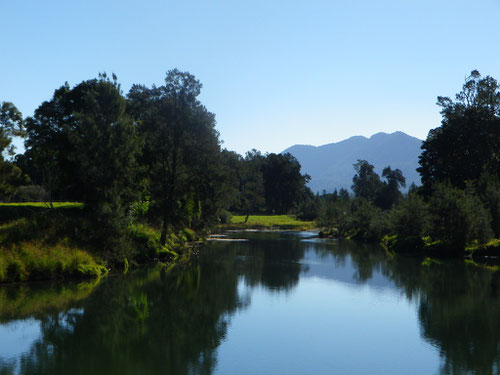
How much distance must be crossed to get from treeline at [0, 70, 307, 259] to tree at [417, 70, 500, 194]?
34593 millimetres

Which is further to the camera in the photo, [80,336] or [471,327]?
[471,327]

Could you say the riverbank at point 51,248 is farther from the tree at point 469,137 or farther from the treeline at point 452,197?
the tree at point 469,137

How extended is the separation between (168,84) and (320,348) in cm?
3484

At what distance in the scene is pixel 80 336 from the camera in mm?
18719

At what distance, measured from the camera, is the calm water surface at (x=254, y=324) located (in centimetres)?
1576

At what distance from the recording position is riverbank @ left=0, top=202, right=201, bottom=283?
28906 mm

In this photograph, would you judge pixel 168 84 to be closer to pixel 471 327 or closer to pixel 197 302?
pixel 197 302

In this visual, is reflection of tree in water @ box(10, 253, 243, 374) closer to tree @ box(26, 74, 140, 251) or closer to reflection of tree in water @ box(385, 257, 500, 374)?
tree @ box(26, 74, 140, 251)

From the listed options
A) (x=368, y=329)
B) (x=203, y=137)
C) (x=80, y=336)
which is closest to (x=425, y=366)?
(x=368, y=329)

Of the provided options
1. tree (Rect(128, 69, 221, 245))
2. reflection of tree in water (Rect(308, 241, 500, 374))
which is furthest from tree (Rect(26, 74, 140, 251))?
reflection of tree in water (Rect(308, 241, 500, 374))

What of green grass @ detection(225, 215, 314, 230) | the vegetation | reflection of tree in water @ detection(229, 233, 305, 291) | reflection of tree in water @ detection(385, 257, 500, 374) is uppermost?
the vegetation

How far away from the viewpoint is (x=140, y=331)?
1973cm

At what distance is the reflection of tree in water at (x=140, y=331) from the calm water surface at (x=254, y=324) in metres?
0.05

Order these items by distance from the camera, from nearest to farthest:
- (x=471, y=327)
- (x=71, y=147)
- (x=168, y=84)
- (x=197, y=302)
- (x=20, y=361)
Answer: (x=20, y=361), (x=471, y=327), (x=197, y=302), (x=71, y=147), (x=168, y=84)
